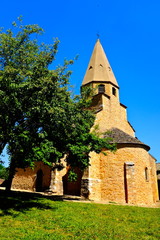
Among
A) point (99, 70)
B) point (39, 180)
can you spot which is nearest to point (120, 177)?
point (39, 180)

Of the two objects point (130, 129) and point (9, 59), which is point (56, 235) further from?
point (130, 129)

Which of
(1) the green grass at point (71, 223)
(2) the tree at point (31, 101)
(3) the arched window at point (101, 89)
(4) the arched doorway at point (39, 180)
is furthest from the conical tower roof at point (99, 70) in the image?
(1) the green grass at point (71, 223)

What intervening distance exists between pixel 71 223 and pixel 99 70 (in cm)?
2250

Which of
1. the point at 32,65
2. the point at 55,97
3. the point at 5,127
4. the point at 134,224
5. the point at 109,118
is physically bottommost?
the point at 134,224

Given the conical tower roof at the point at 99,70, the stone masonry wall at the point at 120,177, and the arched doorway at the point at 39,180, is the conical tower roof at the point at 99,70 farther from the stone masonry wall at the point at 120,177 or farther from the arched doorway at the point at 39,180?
the arched doorway at the point at 39,180

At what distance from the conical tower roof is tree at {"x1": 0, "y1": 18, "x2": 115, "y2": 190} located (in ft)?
52.2

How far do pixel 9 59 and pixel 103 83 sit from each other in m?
17.6

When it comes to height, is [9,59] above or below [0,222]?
above

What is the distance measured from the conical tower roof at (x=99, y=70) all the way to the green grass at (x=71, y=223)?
18.4 metres

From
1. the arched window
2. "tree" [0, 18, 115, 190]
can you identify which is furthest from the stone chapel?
"tree" [0, 18, 115, 190]

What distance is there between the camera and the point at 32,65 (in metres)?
9.90

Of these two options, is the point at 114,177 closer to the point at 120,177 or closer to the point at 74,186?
the point at 120,177

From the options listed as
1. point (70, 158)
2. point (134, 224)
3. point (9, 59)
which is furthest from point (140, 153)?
point (9, 59)

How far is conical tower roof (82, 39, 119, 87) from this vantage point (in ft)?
86.0
